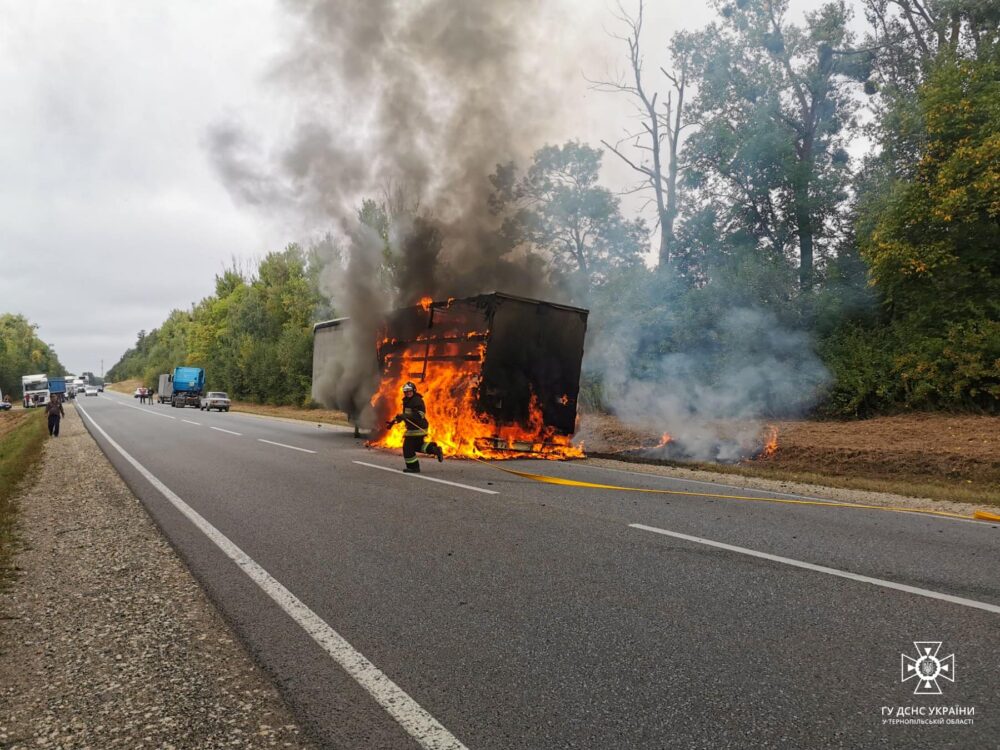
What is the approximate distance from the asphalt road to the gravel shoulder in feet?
0.56

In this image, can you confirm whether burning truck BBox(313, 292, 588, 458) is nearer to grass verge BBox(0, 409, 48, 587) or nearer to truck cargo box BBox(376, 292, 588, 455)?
truck cargo box BBox(376, 292, 588, 455)

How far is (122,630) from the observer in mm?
3721

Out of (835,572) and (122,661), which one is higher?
(835,572)

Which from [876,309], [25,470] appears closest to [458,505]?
[25,470]

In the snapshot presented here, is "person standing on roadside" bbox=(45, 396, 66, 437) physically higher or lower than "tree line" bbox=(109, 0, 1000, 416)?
lower

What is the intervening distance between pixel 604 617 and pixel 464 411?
8.61 meters

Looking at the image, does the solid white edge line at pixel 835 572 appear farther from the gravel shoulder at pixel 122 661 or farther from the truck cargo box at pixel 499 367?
the truck cargo box at pixel 499 367

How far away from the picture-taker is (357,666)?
3.14 m

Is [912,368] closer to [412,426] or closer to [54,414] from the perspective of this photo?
[412,426]

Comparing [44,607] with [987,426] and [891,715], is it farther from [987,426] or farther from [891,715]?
[987,426]

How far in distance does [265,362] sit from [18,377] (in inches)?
2301

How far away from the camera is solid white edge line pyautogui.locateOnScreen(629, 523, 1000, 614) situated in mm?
3938

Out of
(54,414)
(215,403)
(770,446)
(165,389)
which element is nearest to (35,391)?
(165,389)

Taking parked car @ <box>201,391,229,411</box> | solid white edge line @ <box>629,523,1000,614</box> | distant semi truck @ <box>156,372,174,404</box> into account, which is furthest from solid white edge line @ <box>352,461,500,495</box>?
distant semi truck @ <box>156,372,174,404</box>
